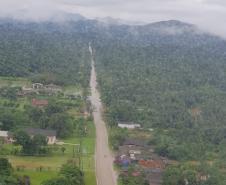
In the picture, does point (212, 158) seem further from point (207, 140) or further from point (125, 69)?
point (125, 69)

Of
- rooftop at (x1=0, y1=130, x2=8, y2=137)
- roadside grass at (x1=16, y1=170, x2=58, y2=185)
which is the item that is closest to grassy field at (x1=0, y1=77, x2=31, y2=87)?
rooftop at (x1=0, y1=130, x2=8, y2=137)

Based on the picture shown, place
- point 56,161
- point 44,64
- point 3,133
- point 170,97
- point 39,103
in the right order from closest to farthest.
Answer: point 56,161 → point 3,133 → point 39,103 → point 170,97 → point 44,64

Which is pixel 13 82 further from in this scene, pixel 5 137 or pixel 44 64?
pixel 5 137

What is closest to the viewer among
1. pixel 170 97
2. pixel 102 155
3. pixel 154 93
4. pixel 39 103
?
pixel 102 155

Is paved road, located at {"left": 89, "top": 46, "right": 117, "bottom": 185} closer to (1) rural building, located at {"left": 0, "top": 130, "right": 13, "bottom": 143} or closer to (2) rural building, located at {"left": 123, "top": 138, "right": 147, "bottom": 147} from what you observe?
(2) rural building, located at {"left": 123, "top": 138, "right": 147, "bottom": 147}

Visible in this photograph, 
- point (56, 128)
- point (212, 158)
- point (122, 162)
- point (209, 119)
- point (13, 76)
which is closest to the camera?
point (122, 162)

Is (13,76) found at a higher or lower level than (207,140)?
higher

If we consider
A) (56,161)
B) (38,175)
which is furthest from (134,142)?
(38,175)

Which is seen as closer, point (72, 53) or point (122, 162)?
point (122, 162)

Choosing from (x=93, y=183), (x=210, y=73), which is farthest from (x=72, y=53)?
(x=93, y=183)

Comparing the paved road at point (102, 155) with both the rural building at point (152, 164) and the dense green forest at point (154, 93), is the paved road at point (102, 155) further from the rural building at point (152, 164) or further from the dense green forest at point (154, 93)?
the rural building at point (152, 164)

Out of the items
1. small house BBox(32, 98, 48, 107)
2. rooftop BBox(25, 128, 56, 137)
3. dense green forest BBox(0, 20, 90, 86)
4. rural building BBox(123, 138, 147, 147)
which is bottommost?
rural building BBox(123, 138, 147, 147)
